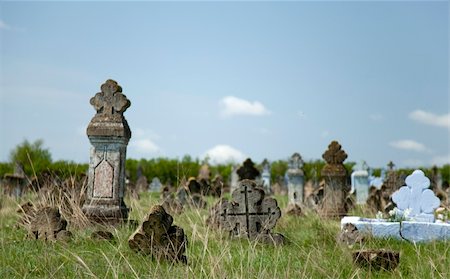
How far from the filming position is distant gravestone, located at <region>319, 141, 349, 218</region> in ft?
41.9

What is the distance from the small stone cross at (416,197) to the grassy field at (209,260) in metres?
1.01

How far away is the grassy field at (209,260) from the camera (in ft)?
18.0

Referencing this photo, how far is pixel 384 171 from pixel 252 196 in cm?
1901

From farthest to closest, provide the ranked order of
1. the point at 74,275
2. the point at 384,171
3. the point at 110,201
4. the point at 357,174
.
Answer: the point at 384,171
the point at 357,174
the point at 110,201
the point at 74,275

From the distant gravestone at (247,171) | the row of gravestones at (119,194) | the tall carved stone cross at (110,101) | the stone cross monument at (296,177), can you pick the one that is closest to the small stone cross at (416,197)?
the row of gravestones at (119,194)

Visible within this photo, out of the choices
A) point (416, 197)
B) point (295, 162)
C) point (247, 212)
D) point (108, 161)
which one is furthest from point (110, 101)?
point (295, 162)

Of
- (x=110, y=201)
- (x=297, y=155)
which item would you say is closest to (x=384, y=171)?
(x=297, y=155)

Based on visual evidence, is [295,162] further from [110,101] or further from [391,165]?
[110,101]

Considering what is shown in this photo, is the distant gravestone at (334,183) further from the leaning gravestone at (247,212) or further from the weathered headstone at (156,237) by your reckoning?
the weathered headstone at (156,237)

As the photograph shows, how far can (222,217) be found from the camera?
8.74m

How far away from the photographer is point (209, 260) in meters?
5.70

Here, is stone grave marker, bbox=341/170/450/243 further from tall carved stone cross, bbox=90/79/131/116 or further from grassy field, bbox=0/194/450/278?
tall carved stone cross, bbox=90/79/131/116

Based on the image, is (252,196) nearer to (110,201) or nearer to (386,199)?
(110,201)

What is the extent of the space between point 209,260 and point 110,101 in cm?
483
